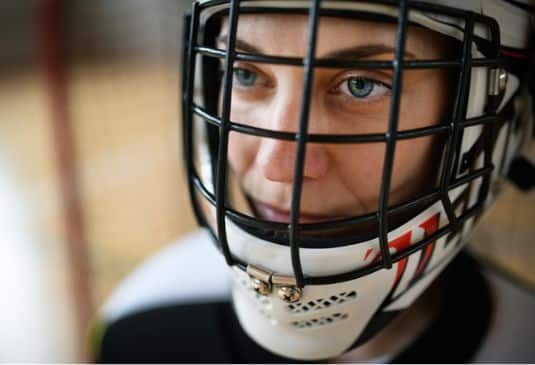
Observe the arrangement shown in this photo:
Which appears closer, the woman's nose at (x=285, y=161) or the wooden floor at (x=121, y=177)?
the woman's nose at (x=285, y=161)

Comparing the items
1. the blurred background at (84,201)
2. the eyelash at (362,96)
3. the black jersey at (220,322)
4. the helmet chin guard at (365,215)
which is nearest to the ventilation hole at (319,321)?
the helmet chin guard at (365,215)

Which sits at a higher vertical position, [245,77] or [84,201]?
[245,77]

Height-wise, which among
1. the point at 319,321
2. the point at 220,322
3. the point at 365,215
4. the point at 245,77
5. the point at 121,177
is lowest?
the point at 121,177

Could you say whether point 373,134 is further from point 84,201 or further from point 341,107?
point 84,201

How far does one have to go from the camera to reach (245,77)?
63cm

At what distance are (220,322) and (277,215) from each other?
215 millimetres

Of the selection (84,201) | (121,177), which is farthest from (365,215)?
(121,177)

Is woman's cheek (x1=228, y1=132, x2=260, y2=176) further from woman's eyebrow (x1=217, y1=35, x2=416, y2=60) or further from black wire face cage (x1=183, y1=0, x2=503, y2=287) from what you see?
woman's eyebrow (x1=217, y1=35, x2=416, y2=60)

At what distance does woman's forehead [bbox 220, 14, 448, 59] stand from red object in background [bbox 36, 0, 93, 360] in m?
1.00

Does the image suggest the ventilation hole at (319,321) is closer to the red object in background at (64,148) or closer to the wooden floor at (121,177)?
the wooden floor at (121,177)

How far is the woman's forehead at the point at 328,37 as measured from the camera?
496 mm

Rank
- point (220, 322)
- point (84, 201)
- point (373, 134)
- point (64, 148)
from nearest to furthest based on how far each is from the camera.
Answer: point (373, 134), point (220, 322), point (64, 148), point (84, 201)

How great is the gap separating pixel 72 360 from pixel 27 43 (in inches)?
122

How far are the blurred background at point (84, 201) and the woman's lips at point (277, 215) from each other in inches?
16.1
